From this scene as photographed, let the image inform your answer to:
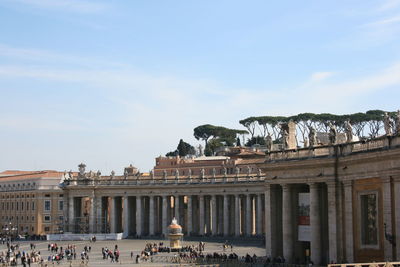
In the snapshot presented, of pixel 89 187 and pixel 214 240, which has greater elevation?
pixel 89 187

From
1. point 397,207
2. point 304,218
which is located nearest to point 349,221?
point 304,218

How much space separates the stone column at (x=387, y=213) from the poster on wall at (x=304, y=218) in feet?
30.2

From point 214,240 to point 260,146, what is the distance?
6080cm

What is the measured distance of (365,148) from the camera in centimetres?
4541

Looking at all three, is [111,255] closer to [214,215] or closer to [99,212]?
[214,215]

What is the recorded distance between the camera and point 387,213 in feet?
139

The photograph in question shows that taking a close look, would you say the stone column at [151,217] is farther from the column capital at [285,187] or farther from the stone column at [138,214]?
the column capital at [285,187]

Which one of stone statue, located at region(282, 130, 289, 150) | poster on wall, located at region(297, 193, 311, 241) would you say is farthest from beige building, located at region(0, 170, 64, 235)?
poster on wall, located at region(297, 193, 311, 241)

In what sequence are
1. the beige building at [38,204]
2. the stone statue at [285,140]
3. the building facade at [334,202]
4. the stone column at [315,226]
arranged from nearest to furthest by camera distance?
the building facade at [334,202]
the stone column at [315,226]
the stone statue at [285,140]
the beige building at [38,204]

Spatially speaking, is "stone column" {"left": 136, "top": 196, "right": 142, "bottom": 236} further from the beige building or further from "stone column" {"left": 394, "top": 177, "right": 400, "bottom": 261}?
"stone column" {"left": 394, "top": 177, "right": 400, "bottom": 261}

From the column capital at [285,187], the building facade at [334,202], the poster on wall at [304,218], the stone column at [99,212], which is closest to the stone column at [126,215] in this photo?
the stone column at [99,212]

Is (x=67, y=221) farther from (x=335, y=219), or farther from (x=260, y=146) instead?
(x=335, y=219)

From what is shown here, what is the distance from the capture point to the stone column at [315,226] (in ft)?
163

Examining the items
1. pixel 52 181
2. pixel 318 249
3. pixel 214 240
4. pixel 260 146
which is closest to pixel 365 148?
pixel 318 249
